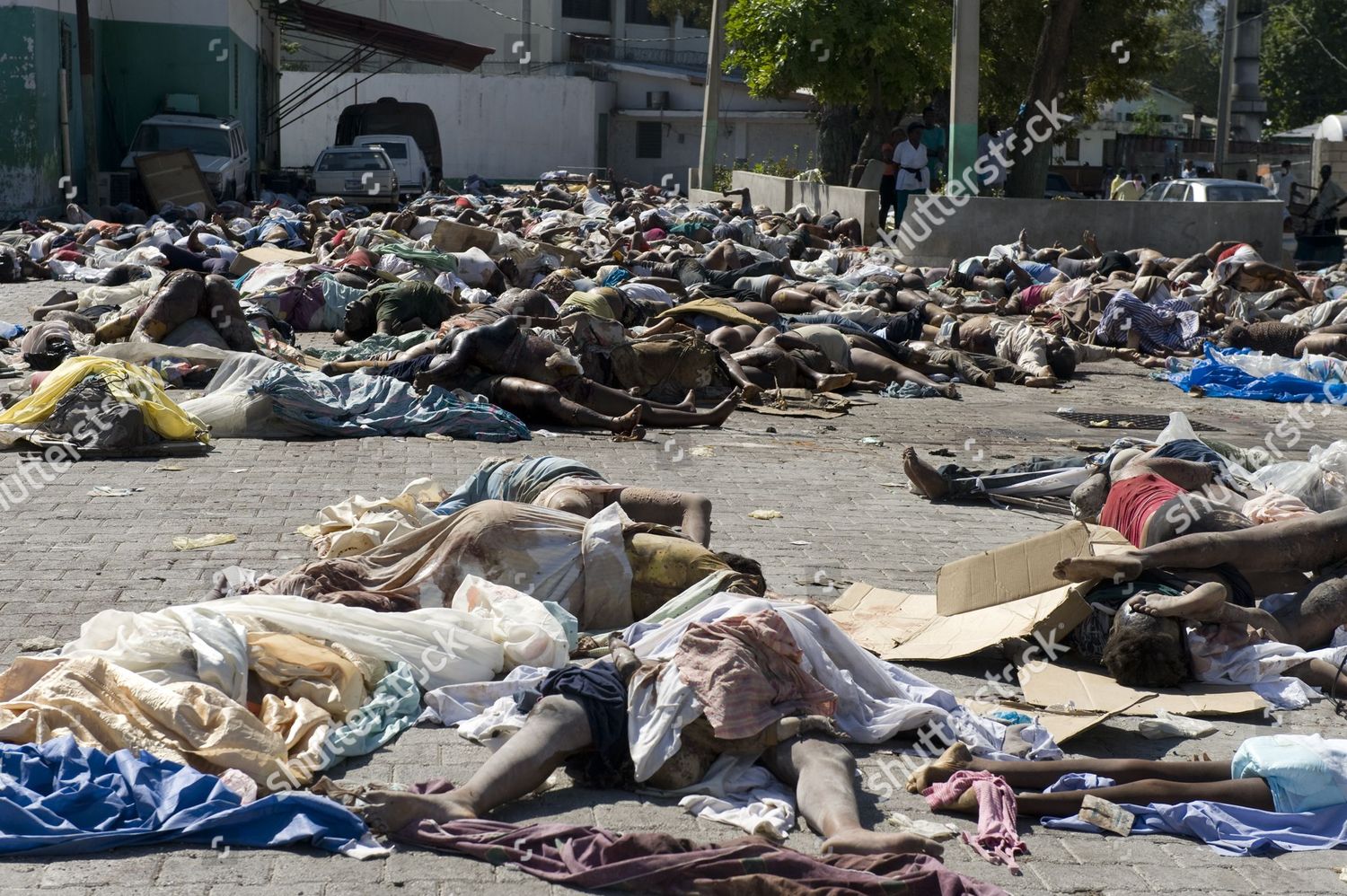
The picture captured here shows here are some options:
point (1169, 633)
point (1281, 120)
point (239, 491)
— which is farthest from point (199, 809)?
point (1281, 120)

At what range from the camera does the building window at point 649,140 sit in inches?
2056

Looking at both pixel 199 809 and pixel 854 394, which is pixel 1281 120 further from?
pixel 199 809

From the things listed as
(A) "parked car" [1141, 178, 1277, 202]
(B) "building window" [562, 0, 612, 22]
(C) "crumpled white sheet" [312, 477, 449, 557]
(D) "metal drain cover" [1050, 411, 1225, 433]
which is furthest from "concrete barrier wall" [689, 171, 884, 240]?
(B) "building window" [562, 0, 612, 22]

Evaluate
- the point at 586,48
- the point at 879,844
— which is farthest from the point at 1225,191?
the point at 586,48

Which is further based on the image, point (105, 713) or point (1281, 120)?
point (1281, 120)

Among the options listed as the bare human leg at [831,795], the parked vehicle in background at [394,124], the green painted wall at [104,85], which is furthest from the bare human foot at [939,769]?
the parked vehicle in background at [394,124]

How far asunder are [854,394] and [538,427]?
318cm

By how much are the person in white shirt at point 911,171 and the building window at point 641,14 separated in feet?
114

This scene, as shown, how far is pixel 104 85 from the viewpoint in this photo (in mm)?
28906

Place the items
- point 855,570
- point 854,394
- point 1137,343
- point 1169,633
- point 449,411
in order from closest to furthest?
point 1169,633 → point 855,570 → point 449,411 → point 854,394 → point 1137,343

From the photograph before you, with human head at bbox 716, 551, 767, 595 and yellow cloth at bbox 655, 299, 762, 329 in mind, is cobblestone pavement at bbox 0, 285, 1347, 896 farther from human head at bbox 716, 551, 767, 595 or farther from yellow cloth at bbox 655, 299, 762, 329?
Answer: yellow cloth at bbox 655, 299, 762, 329

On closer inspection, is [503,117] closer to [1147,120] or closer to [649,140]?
[649,140]

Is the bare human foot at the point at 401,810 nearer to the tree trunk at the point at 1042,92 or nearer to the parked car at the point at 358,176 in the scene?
the tree trunk at the point at 1042,92

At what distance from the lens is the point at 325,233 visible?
63.2ft
